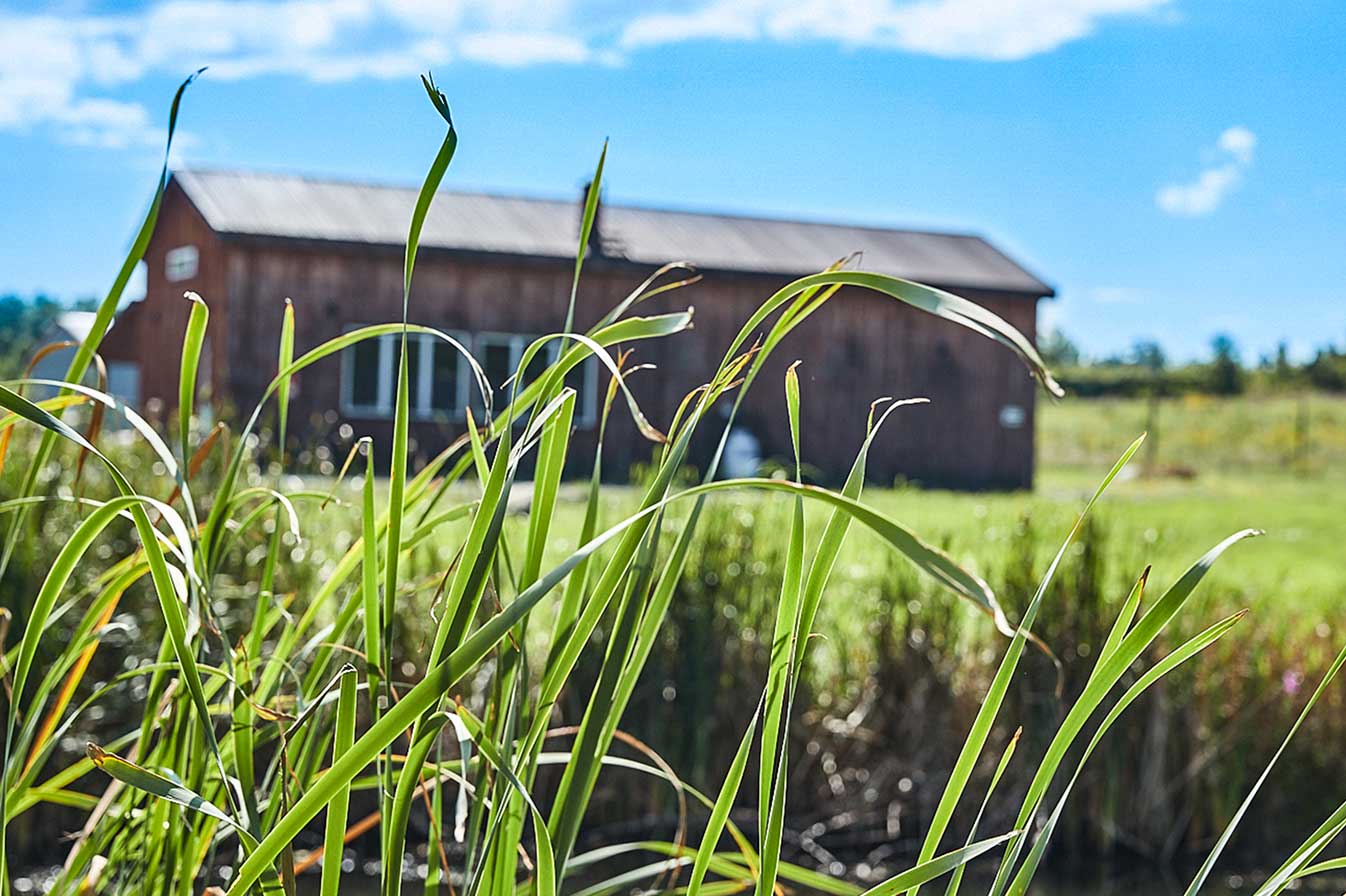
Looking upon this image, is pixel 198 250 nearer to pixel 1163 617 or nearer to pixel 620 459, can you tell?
pixel 620 459

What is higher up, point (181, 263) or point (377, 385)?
point (181, 263)

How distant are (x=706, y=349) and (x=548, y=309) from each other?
5.66 feet

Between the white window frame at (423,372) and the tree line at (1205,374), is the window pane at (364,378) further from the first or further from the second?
the tree line at (1205,374)

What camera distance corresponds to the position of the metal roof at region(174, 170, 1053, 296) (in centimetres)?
1435

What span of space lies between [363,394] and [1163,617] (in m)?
14.4

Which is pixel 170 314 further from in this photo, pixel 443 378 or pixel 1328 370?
pixel 1328 370

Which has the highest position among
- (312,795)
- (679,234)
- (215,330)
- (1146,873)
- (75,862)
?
(679,234)

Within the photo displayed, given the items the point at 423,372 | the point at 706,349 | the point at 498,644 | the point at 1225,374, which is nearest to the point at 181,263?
the point at 423,372

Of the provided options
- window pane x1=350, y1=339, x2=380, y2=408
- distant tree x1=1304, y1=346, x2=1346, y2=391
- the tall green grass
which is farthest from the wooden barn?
distant tree x1=1304, y1=346, x2=1346, y2=391

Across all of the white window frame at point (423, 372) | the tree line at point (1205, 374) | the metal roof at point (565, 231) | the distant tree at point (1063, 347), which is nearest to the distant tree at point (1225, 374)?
the tree line at point (1205, 374)

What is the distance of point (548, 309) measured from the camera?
15.1 meters

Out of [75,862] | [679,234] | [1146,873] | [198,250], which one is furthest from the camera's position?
[679,234]

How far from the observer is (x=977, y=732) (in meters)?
0.81

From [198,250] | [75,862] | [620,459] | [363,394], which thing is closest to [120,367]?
[198,250]
